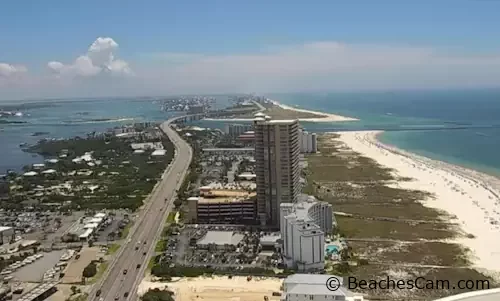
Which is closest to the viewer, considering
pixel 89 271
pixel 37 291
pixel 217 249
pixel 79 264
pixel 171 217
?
pixel 37 291

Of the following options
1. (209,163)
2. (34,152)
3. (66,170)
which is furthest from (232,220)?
(34,152)

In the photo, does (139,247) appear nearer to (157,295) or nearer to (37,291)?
(37,291)

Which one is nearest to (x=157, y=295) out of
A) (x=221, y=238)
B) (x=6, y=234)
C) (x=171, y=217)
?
(x=221, y=238)

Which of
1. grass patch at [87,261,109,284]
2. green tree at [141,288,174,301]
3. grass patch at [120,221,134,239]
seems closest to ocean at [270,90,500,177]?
grass patch at [120,221,134,239]

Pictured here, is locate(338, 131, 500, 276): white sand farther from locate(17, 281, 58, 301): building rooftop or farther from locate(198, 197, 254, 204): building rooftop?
locate(17, 281, 58, 301): building rooftop

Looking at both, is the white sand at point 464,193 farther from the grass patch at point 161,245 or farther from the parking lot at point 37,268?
the parking lot at point 37,268

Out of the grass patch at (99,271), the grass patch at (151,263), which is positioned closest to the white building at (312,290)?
the grass patch at (151,263)
